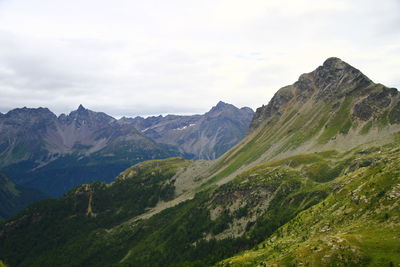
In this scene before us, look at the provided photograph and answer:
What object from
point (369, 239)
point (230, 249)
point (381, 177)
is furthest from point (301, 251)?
point (230, 249)

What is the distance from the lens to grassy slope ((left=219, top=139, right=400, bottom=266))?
73500mm

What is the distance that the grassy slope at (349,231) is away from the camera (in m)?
73.5

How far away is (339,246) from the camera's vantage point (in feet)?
252

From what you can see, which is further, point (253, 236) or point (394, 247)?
point (253, 236)

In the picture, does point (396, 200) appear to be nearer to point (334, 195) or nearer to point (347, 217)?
point (347, 217)

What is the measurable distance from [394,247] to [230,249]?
424 feet

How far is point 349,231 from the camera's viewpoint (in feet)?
286

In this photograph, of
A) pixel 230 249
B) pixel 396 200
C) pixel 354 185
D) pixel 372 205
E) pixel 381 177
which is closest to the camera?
pixel 396 200

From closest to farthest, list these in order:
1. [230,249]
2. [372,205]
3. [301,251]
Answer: [301,251]
[372,205]
[230,249]

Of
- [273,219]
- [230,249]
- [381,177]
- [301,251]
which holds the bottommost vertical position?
[230,249]

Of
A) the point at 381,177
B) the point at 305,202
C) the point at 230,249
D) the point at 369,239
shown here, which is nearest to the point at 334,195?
the point at 381,177

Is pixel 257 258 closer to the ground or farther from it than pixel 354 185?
closer to the ground

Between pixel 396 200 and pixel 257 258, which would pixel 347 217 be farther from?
pixel 257 258

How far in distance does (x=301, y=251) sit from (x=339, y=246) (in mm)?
9938
